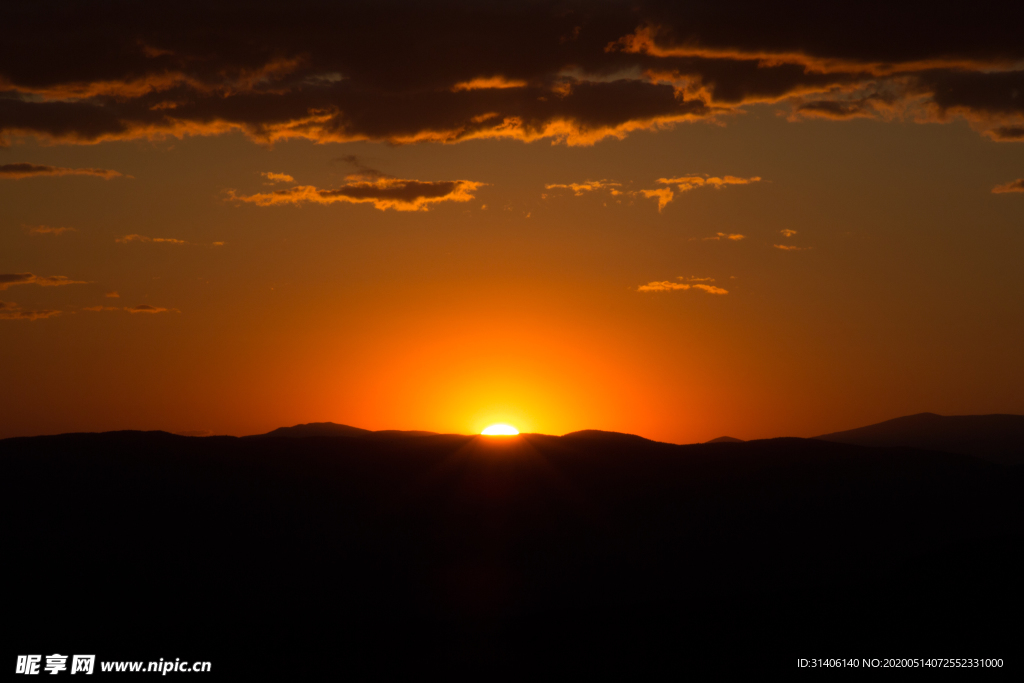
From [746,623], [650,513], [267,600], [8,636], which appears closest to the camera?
[746,623]

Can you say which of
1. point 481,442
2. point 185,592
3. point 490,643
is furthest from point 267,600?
point 481,442

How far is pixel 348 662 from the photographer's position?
108 ft

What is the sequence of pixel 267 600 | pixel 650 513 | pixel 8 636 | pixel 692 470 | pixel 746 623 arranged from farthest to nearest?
pixel 692 470 < pixel 650 513 < pixel 267 600 < pixel 8 636 < pixel 746 623

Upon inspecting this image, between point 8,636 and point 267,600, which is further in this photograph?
point 267,600

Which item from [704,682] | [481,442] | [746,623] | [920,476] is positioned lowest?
[704,682]

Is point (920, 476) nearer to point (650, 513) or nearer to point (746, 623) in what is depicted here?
point (650, 513)

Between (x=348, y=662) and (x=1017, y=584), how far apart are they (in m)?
26.3

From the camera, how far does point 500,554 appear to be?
5412 centimetres

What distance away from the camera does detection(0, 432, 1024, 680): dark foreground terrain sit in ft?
108

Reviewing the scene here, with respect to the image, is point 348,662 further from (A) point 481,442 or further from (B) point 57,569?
(A) point 481,442

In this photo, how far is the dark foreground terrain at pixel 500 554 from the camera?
3284cm

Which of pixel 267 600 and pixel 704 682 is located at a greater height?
pixel 267 600

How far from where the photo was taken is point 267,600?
4512cm

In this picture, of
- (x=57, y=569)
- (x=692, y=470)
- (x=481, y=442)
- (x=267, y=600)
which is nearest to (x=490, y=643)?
(x=267, y=600)
